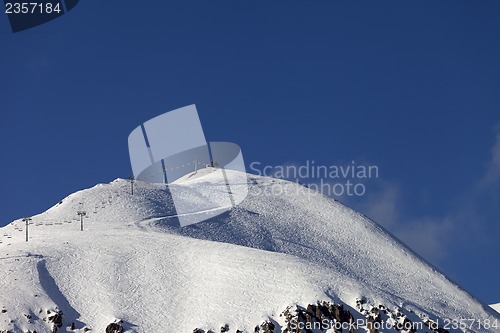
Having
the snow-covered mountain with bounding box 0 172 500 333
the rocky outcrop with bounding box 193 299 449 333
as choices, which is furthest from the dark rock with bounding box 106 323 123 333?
the rocky outcrop with bounding box 193 299 449 333

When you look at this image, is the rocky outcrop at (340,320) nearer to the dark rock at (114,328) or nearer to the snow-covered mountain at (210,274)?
the snow-covered mountain at (210,274)

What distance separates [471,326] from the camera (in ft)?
259

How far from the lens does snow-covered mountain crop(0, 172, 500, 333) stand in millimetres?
66062

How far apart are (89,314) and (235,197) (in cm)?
5446

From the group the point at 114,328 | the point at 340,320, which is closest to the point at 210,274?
the point at 114,328

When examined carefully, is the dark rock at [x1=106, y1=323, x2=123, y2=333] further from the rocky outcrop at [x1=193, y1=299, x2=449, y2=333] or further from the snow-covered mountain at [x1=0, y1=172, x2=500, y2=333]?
the rocky outcrop at [x1=193, y1=299, x2=449, y2=333]

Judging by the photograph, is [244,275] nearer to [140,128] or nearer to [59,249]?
Result: [59,249]

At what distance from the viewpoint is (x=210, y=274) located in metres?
76.1

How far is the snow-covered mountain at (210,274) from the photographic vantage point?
217ft

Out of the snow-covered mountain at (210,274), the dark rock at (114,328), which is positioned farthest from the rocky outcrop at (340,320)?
the dark rock at (114,328)

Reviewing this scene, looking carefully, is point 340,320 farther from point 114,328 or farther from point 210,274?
point 114,328

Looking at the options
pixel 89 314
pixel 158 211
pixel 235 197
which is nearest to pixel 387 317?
pixel 89 314

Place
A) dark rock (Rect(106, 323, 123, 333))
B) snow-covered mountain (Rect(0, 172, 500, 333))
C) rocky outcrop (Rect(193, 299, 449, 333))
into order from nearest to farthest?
dark rock (Rect(106, 323, 123, 333)) < rocky outcrop (Rect(193, 299, 449, 333)) < snow-covered mountain (Rect(0, 172, 500, 333))

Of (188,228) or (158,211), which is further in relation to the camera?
(158,211)
